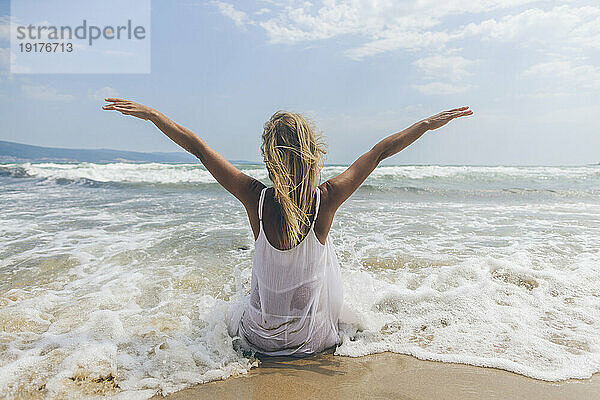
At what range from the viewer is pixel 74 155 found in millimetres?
52344

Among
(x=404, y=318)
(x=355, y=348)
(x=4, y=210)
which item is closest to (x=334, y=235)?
(x=404, y=318)

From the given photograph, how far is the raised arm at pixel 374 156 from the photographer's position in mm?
2717

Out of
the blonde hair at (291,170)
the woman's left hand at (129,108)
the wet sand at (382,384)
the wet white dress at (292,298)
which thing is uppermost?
the woman's left hand at (129,108)

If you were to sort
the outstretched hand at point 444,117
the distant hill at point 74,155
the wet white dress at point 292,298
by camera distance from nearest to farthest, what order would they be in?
the wet white dress at point 292,298 < the outstretched hand at point 444,117 < the distant hill at point 74,155

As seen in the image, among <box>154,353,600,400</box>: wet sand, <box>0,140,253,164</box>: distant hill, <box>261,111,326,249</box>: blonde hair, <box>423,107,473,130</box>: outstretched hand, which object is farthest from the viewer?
<box>0,140,253,164</box>: distant hill

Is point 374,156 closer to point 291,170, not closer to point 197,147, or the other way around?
point 291,170

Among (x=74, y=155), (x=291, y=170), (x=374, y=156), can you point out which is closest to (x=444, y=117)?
(x=374, y=156)

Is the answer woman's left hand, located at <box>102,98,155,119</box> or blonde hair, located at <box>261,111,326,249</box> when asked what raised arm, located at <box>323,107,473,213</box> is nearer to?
blonde hair, located at <box>261,111,326,249</box>

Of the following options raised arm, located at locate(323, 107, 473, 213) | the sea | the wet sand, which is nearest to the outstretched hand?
raised arm, located at locate(323, 107, 473, 213)

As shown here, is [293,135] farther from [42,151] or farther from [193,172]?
[42,151]

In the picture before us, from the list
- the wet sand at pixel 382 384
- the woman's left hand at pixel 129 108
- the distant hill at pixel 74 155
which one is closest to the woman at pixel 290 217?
the woman's left hand at pixel 129 108

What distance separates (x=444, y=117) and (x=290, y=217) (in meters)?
1.37

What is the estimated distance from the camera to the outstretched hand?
2.95 metres

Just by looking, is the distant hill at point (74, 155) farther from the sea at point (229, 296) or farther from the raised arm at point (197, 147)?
the raised arm at point (197, 147)
